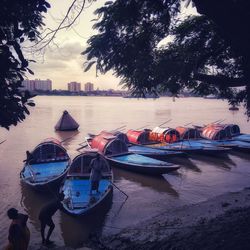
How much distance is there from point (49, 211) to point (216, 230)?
549 centimetres

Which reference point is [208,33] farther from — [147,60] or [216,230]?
[216,230]

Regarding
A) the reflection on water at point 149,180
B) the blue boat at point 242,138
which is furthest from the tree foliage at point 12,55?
the blue boat at point 242,138

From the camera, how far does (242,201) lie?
15.4 m

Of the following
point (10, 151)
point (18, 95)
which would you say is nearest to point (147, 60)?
point (18, 95)

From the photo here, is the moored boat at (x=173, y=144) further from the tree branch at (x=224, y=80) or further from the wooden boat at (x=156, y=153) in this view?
the tree branch at (x=224, y=80)

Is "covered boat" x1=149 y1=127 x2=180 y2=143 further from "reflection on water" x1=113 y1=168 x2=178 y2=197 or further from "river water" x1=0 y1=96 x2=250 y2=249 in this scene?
"reflection on water" x1=113 y1=168 x2=178 y2=197

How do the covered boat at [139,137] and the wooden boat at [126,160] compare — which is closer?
the wooden boat at [126,160]

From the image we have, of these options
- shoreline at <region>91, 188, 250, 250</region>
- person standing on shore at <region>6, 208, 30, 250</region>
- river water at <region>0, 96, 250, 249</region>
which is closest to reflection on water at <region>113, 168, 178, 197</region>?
river water at <region>0, 96, 250, 249</region>

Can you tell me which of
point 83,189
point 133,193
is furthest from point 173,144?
point 83,189

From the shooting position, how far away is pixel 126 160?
22125 mm

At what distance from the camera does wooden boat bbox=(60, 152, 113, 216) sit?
13.4 meters

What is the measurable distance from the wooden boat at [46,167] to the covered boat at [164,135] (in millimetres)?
11206

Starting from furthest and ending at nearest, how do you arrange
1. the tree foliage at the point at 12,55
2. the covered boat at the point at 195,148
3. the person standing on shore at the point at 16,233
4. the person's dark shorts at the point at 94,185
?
the covered boat at the point at 195,148
the person's dark shorts at the point at 94,185
the person standing on shore at the point at 16,233
the tree foliage at the point at 12,55

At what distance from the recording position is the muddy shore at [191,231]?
838cm
